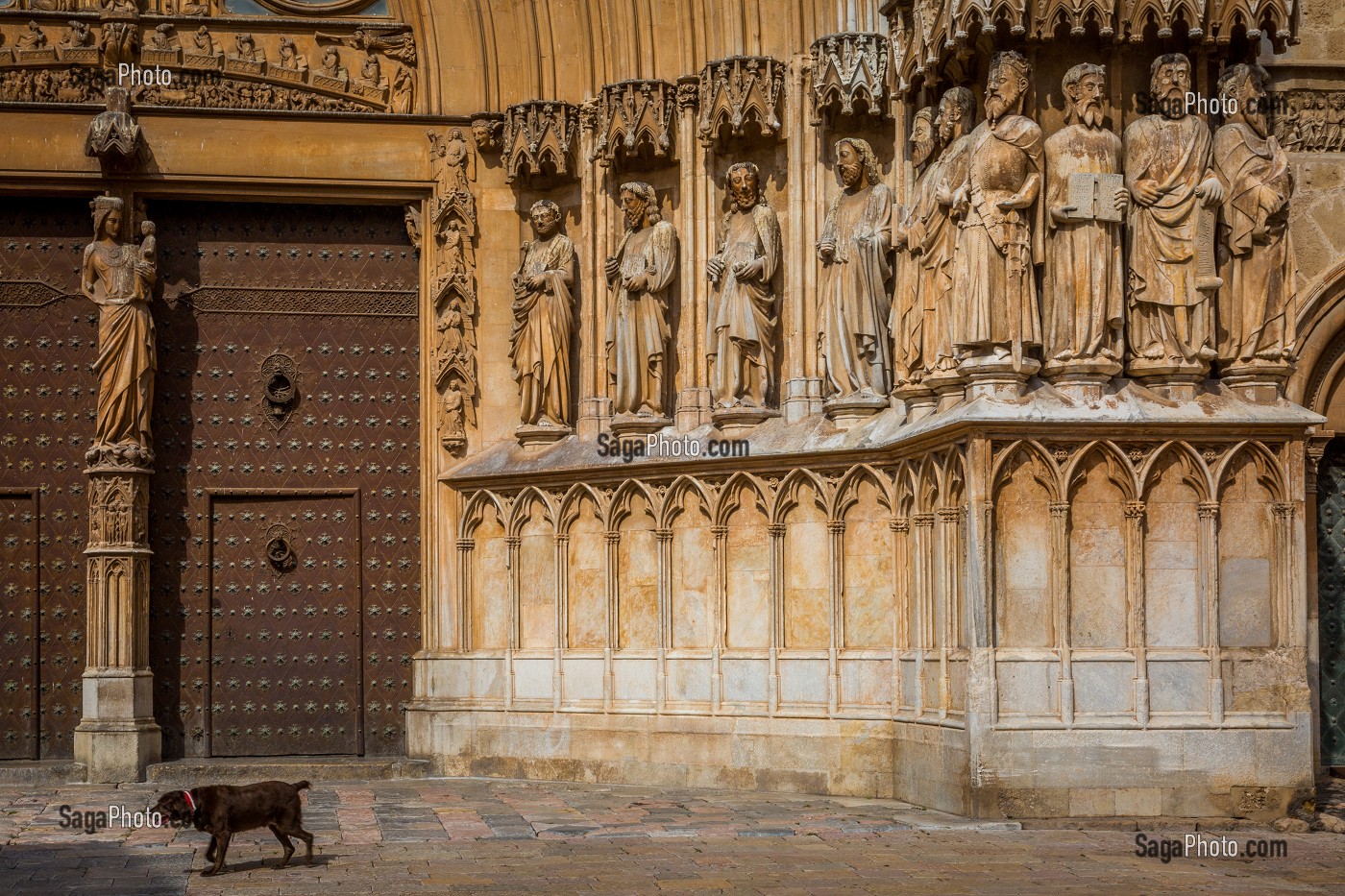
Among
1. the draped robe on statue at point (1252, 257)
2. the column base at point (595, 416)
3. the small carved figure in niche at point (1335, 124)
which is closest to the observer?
the draped robe on statue at point (1252, 257)

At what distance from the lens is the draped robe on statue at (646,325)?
15.2 meters

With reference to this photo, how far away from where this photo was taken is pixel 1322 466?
48.0ft

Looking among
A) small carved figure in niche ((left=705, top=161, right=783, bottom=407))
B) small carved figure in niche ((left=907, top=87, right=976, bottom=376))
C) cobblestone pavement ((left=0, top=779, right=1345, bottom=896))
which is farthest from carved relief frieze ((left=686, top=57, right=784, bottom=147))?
cobblestone pavement ((left=0, top=779, right=1345, bottom=896))

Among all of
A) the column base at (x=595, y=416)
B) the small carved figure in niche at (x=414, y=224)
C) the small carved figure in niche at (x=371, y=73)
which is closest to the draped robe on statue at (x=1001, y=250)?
A: the column base at (x=595, y=416)

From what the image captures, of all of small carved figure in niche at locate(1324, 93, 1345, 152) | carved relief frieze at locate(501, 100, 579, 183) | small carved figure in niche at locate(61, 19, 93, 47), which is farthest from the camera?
small carved figure in niche at locate(61, 19, 93, 47)

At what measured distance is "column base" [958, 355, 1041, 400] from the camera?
12367mm

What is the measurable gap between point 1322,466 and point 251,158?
347 inches

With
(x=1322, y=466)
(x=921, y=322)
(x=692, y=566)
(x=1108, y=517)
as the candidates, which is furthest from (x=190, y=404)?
(x=1322, y=466)

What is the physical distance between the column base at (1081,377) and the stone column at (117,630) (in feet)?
24.6

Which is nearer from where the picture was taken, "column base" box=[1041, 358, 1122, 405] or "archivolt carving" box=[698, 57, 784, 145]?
"column base" box=[1041, 358, 1122, 405]

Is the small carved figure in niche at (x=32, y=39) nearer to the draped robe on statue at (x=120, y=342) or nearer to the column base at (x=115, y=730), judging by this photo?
the draped robe on statue at (x=120, y=342)

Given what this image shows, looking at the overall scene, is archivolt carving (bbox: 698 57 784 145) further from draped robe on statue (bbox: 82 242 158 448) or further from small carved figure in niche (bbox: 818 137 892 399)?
draped robe on statue (bbox: 82 242 158 448)

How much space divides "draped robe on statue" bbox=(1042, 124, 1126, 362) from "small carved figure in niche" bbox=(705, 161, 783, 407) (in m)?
2.73

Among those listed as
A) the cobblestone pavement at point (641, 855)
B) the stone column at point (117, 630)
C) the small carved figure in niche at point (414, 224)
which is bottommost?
the cobblestone pavement at point (641, 855)
